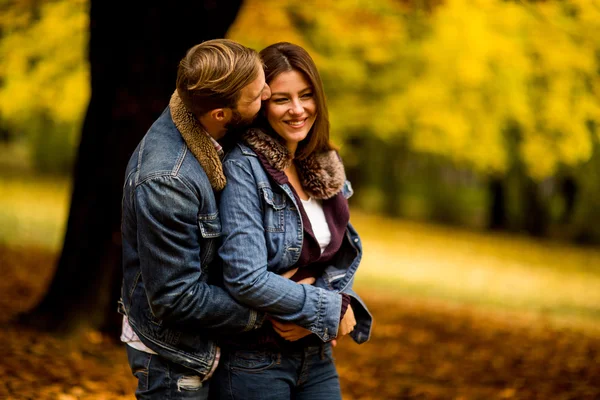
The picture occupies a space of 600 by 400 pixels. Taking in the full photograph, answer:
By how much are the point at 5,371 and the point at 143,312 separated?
260 cm

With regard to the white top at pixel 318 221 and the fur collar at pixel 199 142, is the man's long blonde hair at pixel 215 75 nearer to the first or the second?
the fur collar at pixel 199 142

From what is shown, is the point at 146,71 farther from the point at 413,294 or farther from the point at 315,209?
the point at 413,294

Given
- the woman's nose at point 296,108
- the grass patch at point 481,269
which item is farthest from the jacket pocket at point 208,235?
the grass patch at point 481,269

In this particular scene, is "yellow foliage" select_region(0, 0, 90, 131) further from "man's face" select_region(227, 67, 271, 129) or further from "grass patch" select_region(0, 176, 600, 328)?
"man's face" select_region(227, 67, 271, 129)

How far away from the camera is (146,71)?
16.1ft

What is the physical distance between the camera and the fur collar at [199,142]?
91.0 inches

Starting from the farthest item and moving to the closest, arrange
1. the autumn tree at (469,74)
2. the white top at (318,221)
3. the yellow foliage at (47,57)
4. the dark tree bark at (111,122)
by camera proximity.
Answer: the yellow foliage at (47,57) < the autumn tree at (469,74) < the dark tree bark at (111,122) < the white top at (318,221)

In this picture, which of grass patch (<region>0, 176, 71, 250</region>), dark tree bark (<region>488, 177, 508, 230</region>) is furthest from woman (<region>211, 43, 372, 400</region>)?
dark tree bark (<region>488, 177, 508, 230</region>)

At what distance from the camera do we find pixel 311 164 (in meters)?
2.73

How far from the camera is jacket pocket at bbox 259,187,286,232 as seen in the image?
7.98 ft

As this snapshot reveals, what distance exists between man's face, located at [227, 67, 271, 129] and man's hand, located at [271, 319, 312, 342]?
77 cm

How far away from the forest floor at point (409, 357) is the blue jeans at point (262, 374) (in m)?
2.21

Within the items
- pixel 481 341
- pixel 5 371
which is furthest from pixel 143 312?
pixel 481 341

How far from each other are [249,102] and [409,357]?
497cm
